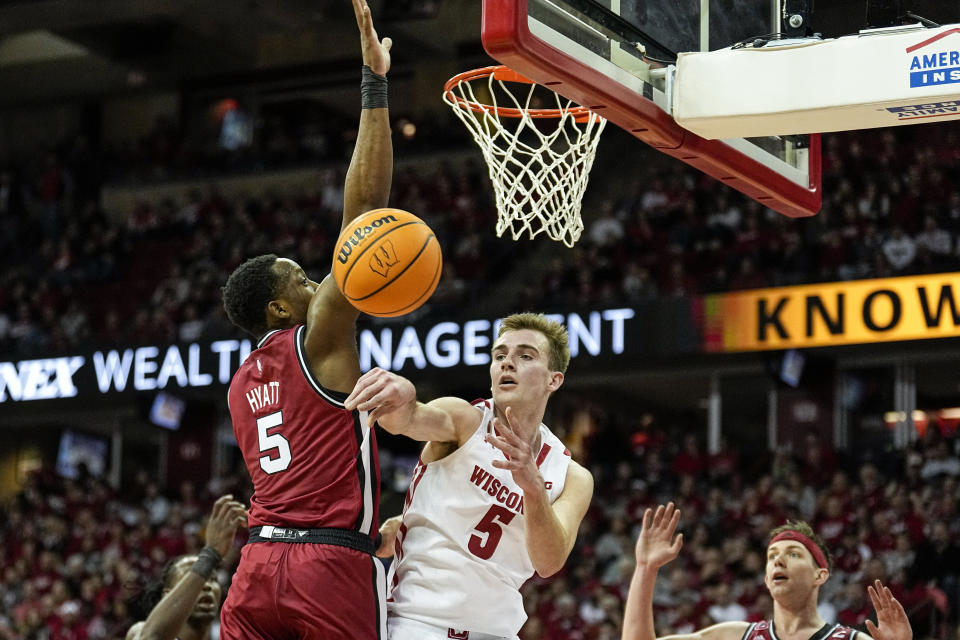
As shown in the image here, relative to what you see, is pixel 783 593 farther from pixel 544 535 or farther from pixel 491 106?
pixel 491 106

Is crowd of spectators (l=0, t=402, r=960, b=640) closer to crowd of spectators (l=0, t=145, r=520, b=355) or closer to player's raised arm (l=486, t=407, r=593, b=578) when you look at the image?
crowd of spectators (l=0, t=145, r=520, b=355)

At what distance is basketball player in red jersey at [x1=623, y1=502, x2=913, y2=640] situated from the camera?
5.12m

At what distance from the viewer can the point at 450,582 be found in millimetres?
4492

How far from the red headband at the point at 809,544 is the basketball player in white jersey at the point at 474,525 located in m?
1.29

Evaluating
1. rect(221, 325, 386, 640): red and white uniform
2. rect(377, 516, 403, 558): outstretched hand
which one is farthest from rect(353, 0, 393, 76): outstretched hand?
rect(377, 516, 403, 558): outstretched hand

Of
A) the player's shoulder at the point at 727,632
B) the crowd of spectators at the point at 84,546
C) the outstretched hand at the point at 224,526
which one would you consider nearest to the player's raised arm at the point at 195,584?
the outstretched hand at the point at 224,526

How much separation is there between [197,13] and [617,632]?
1235cm

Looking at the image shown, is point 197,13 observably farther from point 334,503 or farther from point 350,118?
point 334,503

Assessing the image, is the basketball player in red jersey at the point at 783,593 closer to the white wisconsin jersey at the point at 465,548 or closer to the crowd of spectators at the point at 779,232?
the white wisconsin jersey at the point at 465,548

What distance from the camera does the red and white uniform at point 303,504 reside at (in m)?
4.09

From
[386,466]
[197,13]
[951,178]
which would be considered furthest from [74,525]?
[951,178]

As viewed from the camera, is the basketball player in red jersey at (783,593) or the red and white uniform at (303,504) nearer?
the red and white uniform at (303,504)

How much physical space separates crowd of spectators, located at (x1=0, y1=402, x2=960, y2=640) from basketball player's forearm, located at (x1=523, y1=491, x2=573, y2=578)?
6.32m

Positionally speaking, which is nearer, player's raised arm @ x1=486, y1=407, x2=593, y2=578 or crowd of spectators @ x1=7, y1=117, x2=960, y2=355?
player's raised arm @ x1=486, y1=407, x2=593, y2=578
